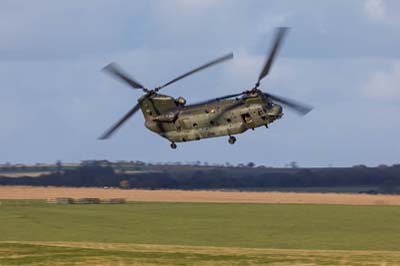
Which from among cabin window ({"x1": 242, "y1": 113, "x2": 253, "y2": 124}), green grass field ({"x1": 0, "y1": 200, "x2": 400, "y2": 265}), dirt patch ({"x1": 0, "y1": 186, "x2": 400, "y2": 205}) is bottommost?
green grass field ({"x1": 0, "y1": 200, "x2": 400, "y2": 265})

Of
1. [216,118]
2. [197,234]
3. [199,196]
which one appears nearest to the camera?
[216,118]

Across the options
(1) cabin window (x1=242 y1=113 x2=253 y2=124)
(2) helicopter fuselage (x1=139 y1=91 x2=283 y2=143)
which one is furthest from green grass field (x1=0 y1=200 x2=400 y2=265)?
(1) cabin window (x1=242 y1=113 x2=253 y2=124)

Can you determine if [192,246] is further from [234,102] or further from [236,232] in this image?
[234,102]

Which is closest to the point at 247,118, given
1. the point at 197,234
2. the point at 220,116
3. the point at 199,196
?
the point at 220,116

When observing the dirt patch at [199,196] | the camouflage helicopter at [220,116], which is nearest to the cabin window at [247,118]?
the camouflage helicopter at [220,116]

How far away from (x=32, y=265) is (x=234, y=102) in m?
20.7

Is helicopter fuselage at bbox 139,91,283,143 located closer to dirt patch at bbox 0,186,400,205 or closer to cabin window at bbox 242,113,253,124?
cabin window at bbox 242,113,253,124

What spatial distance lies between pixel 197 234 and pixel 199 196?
2485 inches

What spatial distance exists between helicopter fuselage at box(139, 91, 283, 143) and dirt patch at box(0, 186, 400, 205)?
10444cm

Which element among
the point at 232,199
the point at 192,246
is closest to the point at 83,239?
the point at 192,246

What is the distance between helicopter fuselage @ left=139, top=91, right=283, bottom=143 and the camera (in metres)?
68.1

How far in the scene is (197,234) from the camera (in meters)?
122

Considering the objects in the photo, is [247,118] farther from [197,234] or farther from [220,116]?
[197,234]

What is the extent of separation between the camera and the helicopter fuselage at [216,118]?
223 feet
